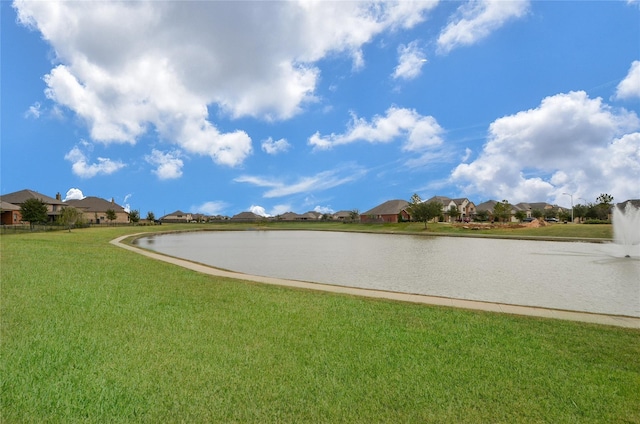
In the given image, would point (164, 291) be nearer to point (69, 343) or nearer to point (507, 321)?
point (69, 343)

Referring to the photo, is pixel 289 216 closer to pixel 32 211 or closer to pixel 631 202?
pixel 32 211

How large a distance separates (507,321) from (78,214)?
67143 mm

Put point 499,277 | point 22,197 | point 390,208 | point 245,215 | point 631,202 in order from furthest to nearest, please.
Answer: point 245,215 < point 390,208 < point 631,202 < point 22,197 < point 499,277

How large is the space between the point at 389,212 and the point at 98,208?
293 ft

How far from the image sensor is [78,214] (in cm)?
5766

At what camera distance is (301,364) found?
208 inches

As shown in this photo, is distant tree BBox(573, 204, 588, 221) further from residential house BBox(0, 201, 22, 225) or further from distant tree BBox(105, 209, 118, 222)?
distant tree BBox(105, 209, 118, 222)

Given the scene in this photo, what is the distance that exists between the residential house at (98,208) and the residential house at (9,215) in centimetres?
3682

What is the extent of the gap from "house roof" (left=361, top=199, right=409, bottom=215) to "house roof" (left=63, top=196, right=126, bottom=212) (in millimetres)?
81527

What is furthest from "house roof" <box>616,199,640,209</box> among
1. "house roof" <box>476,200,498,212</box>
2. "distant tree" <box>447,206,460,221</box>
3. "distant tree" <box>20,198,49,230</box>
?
"distant tree" <box>20,198,49,230</box>

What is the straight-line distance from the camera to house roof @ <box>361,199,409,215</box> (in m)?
104

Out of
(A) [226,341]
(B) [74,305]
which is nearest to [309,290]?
(A) [226,341]

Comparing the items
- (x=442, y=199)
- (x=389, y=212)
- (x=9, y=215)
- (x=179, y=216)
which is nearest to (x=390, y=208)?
(x=389, y=212)

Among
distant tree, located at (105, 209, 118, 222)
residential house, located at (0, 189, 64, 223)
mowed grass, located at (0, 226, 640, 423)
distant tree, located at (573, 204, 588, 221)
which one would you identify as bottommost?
mowed grass, located at (0, 226, 640, 423)
